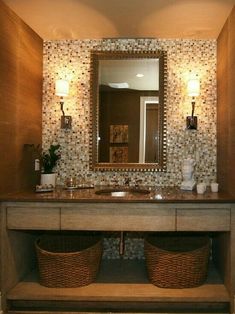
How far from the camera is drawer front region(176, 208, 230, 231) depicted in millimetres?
1878

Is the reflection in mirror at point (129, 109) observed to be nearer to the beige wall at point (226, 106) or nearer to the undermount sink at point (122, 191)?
the undermount sink at point (122, 191)

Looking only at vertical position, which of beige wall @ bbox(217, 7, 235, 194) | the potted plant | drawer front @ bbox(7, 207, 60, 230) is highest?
beige wall @ bbox(217, 7, 235, 194)

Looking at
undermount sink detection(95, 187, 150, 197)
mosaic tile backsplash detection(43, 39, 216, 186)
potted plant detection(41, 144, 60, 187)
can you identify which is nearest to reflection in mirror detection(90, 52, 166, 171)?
mosaic tile backsplash detection(43, 39, 216, 186)

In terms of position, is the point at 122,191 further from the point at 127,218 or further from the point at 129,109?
the point at 129,109

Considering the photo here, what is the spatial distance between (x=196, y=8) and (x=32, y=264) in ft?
7.66

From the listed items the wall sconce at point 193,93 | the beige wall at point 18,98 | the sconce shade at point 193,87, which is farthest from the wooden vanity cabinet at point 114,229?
the sconce shade at point 193,87

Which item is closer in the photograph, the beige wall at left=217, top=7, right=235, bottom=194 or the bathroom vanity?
the bathroom vanity

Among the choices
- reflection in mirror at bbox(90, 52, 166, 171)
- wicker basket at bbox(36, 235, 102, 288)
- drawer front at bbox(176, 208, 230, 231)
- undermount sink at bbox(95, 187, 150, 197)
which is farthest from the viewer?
reflection in mirror at bbox(90, 52, 166, 171)

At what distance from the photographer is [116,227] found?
189cm

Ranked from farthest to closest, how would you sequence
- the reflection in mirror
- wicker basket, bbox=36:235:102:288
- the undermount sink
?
1. the reflection in mirror
2. the undermount sink
3. wicker basket, bbox=36:235:102:288

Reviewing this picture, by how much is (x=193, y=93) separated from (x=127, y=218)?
1.21 meters

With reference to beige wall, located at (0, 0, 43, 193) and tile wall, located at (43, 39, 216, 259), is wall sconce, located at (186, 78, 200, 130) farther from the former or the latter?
beige wall, located at (0, 0, 43, 193)

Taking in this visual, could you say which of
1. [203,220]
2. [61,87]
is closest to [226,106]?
[203,220]

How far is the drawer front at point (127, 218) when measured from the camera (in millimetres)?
1894
